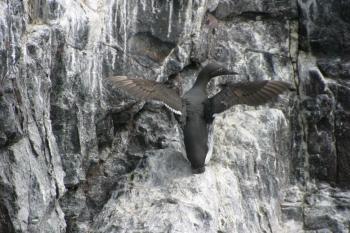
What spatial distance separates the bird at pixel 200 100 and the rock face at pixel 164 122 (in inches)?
7.6

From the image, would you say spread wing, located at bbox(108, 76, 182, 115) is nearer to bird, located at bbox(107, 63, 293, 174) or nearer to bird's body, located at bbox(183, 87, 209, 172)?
bird, located at bbox(107, 63, 293, 174)

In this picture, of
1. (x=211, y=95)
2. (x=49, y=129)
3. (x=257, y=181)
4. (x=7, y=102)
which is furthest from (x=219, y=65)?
(x=7, y=102)

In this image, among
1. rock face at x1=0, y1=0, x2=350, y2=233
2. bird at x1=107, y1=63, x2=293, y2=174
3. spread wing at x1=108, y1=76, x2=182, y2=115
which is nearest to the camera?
rock face at x1=0, y1=0, x2=350, y2=233

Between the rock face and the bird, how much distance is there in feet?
0.63

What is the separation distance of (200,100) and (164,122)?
0.55 m

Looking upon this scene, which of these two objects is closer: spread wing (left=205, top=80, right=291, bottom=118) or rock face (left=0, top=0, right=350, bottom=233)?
rock face (left=0, top=0, right=350, bottom=233)

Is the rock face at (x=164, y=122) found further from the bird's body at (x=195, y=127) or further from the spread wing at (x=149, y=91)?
the spread wing at (x=149, y=91)

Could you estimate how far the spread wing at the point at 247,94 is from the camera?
8.12m

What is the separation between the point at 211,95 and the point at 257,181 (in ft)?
3.39

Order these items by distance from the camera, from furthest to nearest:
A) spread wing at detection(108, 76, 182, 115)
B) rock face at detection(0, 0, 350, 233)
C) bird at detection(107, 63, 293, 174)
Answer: bird at detection(107, 63, 293, 174) < spread wing at detection(108, 76, 182, 115) < rock face at detection(0, 0, 350, 233)

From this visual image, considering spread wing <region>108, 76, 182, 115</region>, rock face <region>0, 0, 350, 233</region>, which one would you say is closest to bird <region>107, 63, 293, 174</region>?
spread wing <region>108, 76, 182, 115</region>

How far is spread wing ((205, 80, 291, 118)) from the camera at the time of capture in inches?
320

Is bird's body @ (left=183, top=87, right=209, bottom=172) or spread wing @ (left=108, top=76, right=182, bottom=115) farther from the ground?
spread wing @ (left=108, top=76, right=182, bottom=115)

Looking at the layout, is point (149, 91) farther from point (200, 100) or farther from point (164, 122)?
point (164, 122)
